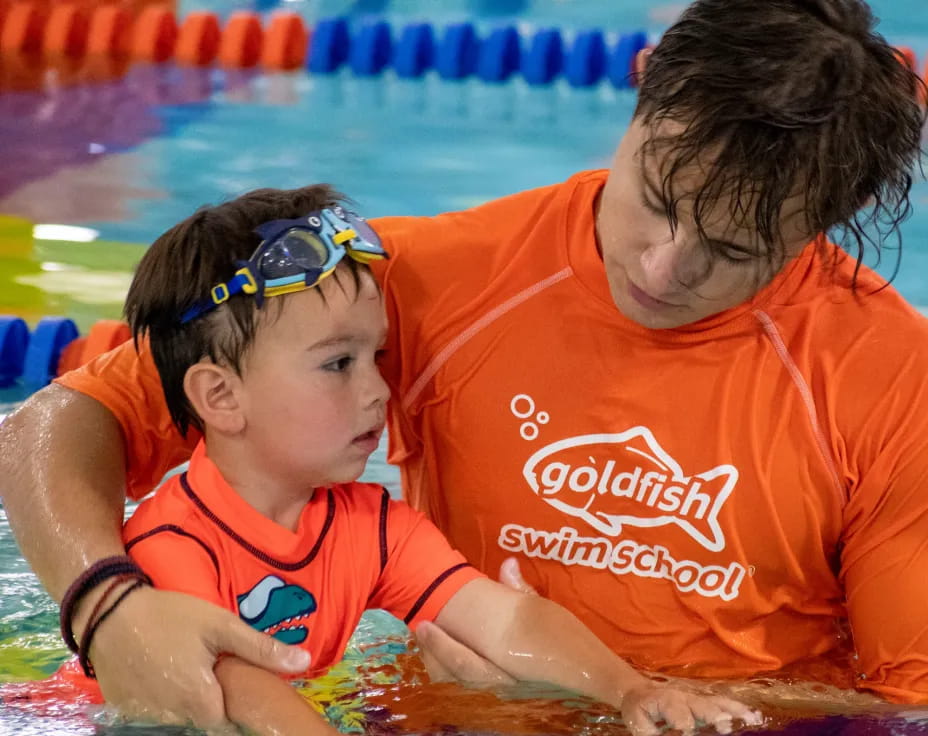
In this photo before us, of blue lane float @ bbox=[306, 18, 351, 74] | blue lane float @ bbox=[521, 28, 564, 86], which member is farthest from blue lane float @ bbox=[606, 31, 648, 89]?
blue lane float @ bbox=[306, 18, 351, 74]

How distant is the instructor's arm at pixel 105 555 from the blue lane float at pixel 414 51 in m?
5.88

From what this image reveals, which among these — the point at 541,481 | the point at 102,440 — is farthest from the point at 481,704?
the point at 102,440

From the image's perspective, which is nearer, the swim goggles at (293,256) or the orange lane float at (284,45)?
the swim goggles at (293,256)

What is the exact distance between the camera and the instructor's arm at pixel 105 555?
197 cm

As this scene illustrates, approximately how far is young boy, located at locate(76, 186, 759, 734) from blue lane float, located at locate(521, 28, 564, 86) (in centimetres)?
577

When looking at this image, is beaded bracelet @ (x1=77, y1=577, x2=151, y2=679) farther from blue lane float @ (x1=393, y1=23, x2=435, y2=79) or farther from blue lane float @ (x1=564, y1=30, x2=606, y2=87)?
blue lane float @ (x1=393, y1=23, x2=435, y2=79)

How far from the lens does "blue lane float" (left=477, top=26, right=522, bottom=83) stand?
7.93 m

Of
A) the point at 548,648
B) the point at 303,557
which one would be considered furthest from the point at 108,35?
the point at 548,648

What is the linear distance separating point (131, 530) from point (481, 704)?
2.02ft

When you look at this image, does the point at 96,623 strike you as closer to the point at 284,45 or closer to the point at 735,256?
the point at 735,256

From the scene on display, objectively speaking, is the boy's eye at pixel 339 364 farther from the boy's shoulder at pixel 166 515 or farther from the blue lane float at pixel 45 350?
the blue lane float at pixel 45 350

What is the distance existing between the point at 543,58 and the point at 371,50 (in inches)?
38.6

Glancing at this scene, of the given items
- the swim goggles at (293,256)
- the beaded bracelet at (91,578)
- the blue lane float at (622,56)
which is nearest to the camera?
the beaded bracelet at (91,578)

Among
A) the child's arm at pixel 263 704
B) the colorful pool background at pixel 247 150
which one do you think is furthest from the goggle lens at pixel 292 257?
the colorful pool background at pixel 247 150
